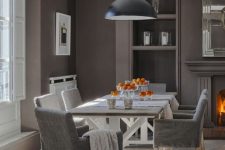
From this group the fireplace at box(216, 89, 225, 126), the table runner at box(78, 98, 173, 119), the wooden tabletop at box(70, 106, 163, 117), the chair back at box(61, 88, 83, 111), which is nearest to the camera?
the wooden tabletop at box(70, 106, 163, 117)

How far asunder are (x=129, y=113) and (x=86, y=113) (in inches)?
16.8

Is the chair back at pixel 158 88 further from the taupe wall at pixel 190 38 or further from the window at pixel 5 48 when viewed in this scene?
the window at pixel 5 48

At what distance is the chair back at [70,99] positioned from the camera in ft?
20.7

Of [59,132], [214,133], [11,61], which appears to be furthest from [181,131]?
[214,133]

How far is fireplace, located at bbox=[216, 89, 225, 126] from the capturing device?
26.3ft

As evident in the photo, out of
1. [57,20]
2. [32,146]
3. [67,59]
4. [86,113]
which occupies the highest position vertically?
[57,20]

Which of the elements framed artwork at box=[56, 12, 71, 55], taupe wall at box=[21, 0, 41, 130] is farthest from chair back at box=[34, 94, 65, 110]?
framed artwork at box=[56, 12, 71, 55]

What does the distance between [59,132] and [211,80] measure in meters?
4.04

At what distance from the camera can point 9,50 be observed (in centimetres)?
593

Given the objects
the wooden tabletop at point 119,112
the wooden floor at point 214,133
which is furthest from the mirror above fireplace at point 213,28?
the wooden tabletop at point 119,112

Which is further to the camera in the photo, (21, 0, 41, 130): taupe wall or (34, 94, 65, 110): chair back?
(21, 0, 41, 130): taupe wall

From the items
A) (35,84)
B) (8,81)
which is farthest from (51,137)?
(35,84)

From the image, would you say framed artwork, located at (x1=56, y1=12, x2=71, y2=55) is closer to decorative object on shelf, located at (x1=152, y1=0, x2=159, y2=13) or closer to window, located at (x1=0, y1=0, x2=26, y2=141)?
window, located at (x1=0, y1=0, x2=26, y2=141)

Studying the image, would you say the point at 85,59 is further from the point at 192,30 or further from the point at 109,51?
the point at 192,30
